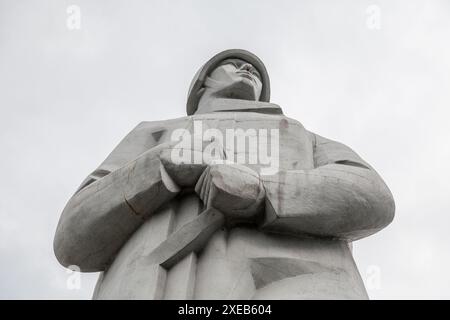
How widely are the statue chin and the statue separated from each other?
2044 millimetres

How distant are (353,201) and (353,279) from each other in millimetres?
653

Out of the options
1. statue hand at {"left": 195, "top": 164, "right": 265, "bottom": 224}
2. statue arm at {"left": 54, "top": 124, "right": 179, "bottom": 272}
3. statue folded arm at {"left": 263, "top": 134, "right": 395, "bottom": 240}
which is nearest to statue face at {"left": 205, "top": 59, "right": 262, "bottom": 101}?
statue folded arm at {"left": 263, "top": 134, "right": 395, "bottom": 240}

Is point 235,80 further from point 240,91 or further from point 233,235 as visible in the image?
point 233,235

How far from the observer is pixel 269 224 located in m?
5.57

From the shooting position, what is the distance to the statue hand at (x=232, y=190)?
531cm

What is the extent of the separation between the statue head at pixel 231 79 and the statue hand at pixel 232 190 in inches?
129

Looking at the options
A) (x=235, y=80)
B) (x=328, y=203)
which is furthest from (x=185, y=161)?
(x=235, y=80)

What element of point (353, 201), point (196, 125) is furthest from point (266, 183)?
point (196, 125)

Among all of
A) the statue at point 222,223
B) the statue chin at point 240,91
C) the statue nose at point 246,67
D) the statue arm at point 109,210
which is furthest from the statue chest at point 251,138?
the statue nose at point 246,67

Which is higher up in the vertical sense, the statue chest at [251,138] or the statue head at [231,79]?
the statue head at [231,79]

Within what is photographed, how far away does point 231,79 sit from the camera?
894 centimetres

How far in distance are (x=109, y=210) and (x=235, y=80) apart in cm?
352

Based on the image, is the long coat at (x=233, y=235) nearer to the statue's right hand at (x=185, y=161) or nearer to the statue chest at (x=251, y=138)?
the statue's right hand at (x=185, y=161)
